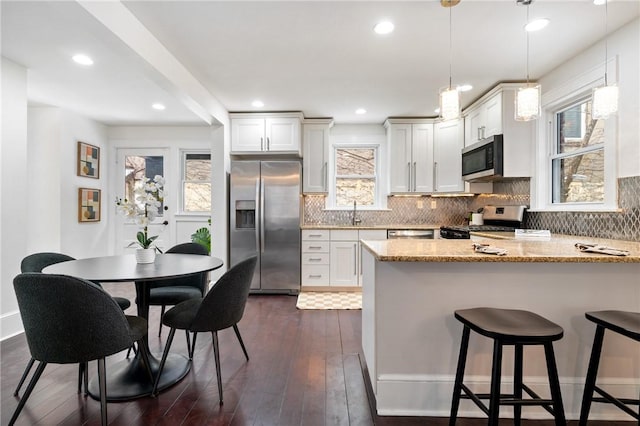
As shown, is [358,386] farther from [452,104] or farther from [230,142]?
[230,142]

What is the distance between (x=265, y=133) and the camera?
4.46m

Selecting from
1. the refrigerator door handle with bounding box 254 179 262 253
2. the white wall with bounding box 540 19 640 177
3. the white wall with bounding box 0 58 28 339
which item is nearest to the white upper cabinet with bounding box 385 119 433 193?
the refrigerator door handle with bounding box 254 179 262 253

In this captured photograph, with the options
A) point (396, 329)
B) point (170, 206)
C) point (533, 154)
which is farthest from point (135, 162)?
point (533, 154)

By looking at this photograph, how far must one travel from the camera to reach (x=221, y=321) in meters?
1.99

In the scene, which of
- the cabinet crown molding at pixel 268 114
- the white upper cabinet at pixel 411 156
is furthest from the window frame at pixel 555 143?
the cabinet crown molding at pixel 268 114

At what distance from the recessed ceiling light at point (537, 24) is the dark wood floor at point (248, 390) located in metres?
2.55

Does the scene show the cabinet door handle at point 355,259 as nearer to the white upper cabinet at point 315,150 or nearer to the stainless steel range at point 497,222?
the white upper cabinet at point 315,150

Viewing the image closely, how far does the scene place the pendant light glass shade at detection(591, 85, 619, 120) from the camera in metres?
1.88

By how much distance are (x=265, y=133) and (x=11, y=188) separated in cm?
269

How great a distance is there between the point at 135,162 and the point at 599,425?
6009mm

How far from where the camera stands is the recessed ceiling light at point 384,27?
2338 millimetres

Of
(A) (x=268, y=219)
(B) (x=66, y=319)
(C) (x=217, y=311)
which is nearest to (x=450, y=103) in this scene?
(C) (x=217, y=311)

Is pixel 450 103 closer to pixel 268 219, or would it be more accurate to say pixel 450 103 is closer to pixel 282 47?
pixel 282 47

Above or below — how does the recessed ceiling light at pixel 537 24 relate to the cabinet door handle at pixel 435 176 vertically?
above
